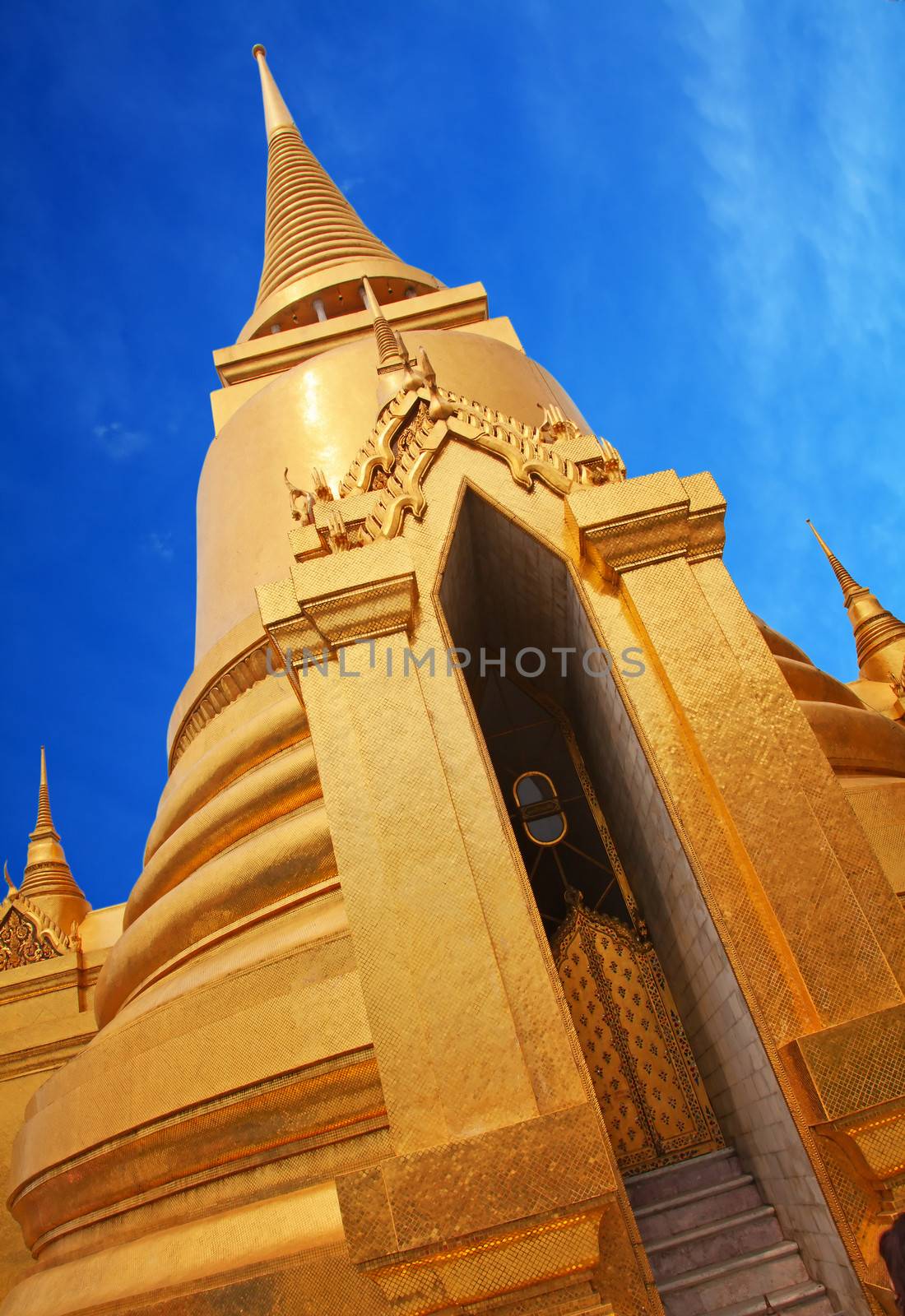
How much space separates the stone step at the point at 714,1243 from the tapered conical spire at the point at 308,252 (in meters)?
10.7

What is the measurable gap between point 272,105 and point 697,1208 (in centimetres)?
2069

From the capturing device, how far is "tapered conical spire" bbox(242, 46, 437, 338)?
473 inches

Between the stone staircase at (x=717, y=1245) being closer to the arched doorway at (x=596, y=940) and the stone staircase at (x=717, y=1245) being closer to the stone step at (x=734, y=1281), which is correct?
the stone step at (x=734, y=1281)

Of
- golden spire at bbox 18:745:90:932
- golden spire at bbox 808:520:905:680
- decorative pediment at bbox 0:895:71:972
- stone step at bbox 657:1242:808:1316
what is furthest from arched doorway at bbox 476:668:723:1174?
golden spire at bbox 808:520:905:680

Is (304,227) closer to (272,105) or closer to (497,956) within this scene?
(272,105)

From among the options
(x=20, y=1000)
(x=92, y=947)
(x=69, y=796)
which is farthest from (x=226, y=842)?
(x=69, y=796)

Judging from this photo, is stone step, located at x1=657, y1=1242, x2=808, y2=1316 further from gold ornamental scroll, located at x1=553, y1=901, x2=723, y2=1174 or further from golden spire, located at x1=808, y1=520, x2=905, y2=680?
golden spire, located at x1=808, y1=520, x2=905, y2=680

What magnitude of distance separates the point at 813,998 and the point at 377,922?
5.38 feet

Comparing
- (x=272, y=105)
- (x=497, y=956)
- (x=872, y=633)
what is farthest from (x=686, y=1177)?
(x=272, y=105)

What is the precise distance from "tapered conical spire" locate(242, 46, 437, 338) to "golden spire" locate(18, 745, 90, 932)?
7213 mm

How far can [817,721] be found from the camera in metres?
6.50

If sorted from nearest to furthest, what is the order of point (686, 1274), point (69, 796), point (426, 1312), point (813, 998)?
point (426, 1312) → point (813, 998) → point (686, 1274) → point (69, 796)

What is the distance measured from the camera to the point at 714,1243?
4.02 metres

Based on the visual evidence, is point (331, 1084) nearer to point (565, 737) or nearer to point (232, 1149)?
point (232, 1149)
